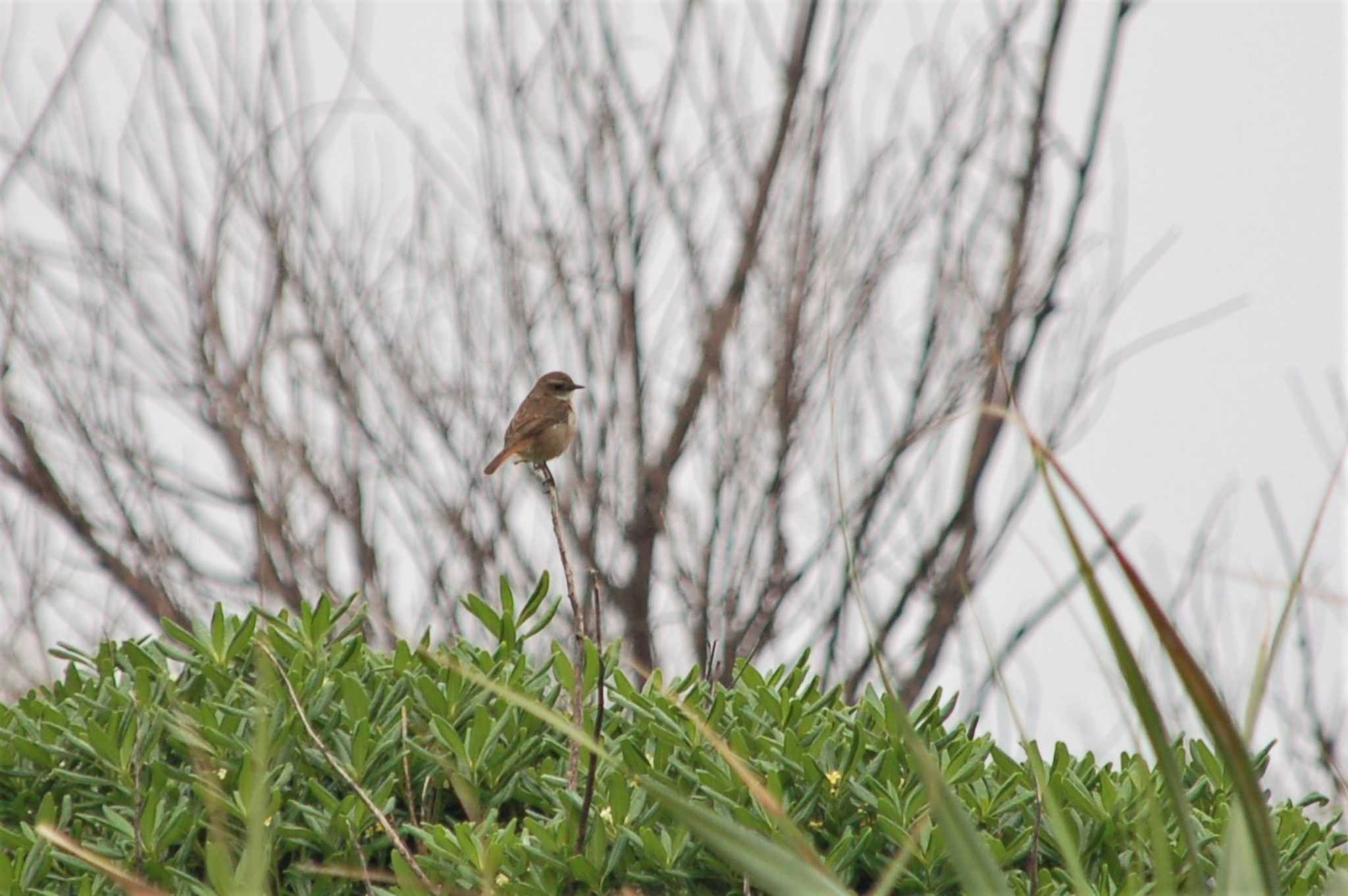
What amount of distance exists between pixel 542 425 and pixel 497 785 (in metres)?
2.38

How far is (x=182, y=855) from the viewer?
2.27 m

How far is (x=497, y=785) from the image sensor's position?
2.38m

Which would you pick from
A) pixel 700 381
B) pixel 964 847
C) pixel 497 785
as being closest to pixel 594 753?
pixel 964 847

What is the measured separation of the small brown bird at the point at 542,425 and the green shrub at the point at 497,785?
1995mm

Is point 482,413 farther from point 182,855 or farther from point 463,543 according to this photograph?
point 182,855

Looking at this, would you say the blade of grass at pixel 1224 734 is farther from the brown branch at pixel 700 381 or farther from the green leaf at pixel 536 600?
the brown branch at pixel 700 381

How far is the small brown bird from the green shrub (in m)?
1.99

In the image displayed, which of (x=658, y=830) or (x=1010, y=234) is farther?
(x=1010, y=234)

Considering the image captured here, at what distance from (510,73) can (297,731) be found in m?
3.47

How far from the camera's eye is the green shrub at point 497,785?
7.09ft

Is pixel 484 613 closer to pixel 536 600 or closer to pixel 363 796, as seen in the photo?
pixel 536 600

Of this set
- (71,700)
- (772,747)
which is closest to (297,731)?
(71,700)

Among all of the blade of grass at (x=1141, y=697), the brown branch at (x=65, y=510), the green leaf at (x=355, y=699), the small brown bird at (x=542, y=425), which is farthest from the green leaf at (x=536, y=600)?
the brown branch at (x=65, y=510)

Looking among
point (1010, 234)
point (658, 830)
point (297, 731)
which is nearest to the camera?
point (658, 830)
